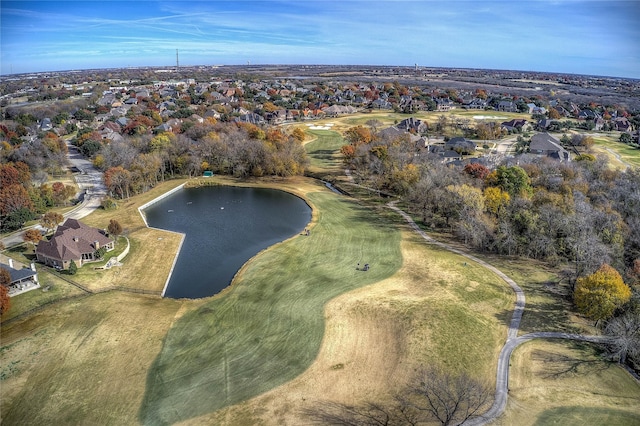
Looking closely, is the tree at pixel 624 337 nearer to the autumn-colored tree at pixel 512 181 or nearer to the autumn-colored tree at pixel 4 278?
the autumn-colored tree at pixel 512 181

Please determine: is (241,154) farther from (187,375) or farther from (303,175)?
(187,375)

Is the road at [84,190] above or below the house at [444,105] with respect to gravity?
below

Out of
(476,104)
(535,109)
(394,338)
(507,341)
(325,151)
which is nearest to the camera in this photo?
(507,341)

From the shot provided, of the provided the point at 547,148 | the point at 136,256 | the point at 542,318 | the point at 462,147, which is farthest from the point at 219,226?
the point at 547,148

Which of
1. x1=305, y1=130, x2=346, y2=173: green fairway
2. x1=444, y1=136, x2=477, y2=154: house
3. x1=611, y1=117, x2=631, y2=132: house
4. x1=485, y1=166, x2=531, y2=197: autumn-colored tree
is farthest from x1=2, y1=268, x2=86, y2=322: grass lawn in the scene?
x1=611, y1=117, x2=631, y2=132: house

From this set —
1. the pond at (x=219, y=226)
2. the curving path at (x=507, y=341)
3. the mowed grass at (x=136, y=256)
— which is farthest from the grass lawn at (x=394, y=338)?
the mowed grass at (x=136, y=256)

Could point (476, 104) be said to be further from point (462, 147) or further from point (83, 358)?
point (83, 358)
